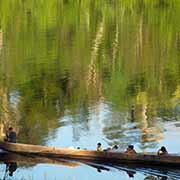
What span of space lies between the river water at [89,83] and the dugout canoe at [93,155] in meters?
0.60

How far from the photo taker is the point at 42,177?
25.6 meters

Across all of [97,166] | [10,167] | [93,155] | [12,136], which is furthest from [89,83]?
[10,167]

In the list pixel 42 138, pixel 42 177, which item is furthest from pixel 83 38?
pixel 42 177

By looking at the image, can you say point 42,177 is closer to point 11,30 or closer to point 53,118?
point 53,118

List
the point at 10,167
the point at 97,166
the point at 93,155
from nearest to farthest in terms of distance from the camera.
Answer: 1. the point at 97,166
2. the point at 10,167
3. the point at 93,155

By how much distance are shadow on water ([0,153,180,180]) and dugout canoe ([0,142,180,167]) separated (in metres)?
0.18

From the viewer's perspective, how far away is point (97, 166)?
2739cm

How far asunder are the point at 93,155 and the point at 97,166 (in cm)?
55

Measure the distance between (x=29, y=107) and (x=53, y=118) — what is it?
3039mm

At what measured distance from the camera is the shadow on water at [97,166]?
1026 inches

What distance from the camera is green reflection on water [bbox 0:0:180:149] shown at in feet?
120

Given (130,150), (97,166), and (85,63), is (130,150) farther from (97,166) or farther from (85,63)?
(85,63)

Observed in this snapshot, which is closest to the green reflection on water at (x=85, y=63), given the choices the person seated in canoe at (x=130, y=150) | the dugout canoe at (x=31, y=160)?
the dugout canoe at (x=31, y=160)

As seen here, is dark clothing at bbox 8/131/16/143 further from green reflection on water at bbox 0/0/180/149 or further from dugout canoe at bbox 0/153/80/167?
green reflection on water at bbox 0/0/180/149
